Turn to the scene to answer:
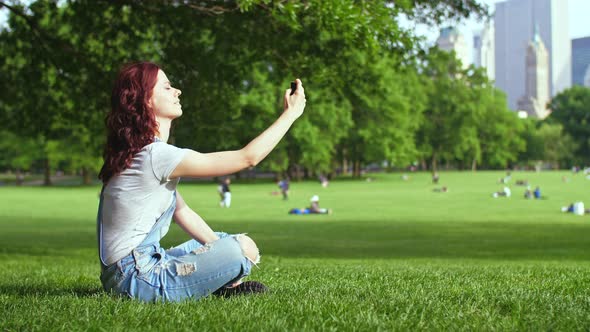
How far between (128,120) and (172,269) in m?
1.01

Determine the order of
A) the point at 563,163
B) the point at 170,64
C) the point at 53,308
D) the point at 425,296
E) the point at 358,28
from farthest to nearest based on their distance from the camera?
the point at 563,163
the point at 170,64
the point at 358,28
the point at 425,296
the point at 53,308

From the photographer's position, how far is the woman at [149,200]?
4406mm

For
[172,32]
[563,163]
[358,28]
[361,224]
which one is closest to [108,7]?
[172,32]

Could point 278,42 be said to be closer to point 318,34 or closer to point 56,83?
point 318,34

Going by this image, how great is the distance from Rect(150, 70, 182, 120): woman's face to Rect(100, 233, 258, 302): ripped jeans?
0.89 metres

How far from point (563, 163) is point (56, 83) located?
13097cm

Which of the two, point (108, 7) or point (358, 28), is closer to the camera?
point (358, 28)

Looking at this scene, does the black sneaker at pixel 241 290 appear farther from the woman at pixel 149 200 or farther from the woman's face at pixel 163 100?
the woman's face at pixel 163 100

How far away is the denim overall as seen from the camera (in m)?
4.53

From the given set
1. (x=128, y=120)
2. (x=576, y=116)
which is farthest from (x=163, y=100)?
(x=576, y=116)

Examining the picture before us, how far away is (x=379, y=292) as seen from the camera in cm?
523

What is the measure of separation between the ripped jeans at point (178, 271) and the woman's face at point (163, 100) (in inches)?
35.0

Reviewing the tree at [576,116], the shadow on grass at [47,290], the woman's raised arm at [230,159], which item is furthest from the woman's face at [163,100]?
the tree at [576,116]

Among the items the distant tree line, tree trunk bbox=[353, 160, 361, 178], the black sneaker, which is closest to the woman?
the black sneaker
